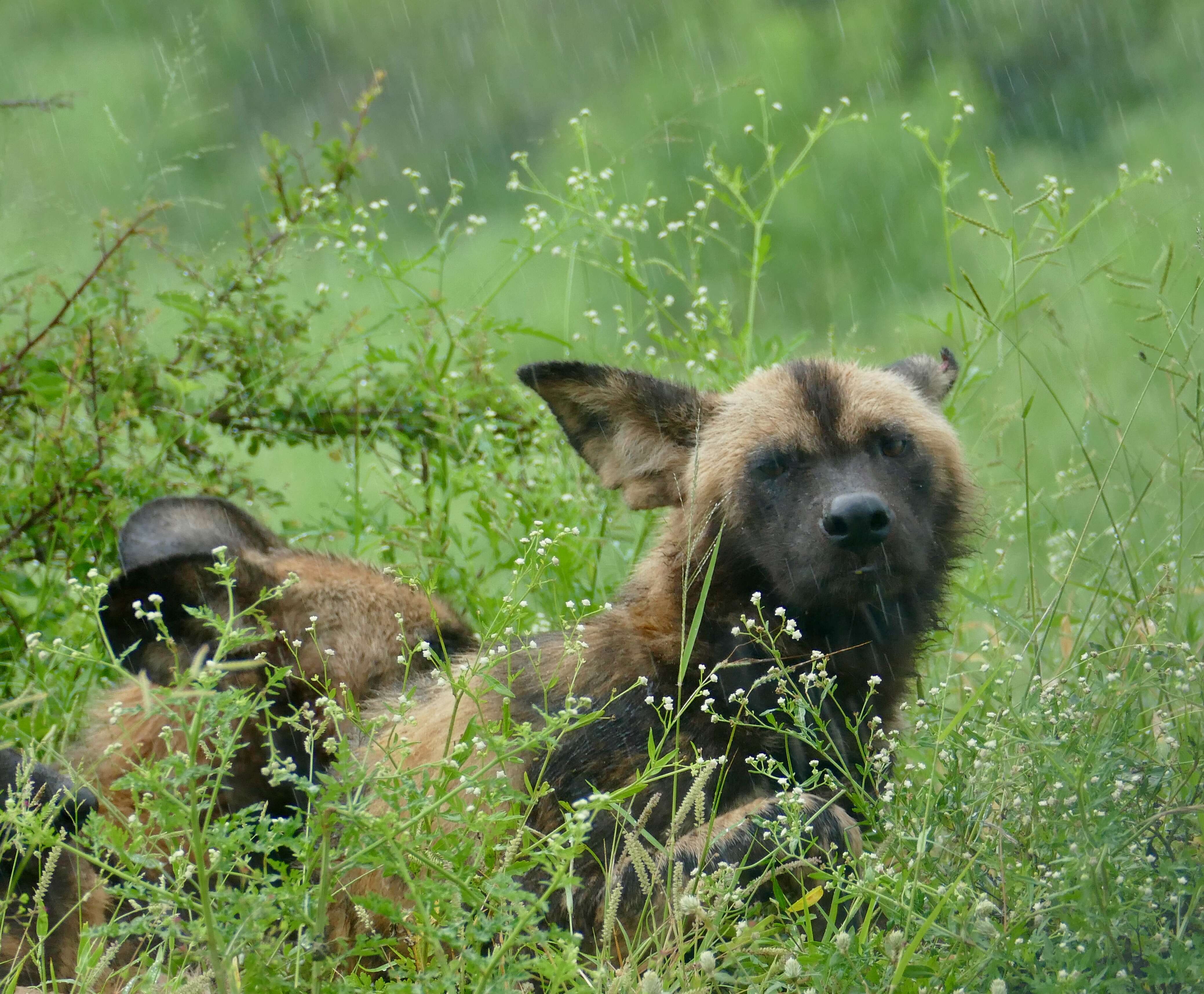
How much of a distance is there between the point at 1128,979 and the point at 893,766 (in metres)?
1.15

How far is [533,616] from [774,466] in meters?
0.80

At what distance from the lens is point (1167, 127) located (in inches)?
516

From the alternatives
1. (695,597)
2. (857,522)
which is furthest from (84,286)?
(857,522)

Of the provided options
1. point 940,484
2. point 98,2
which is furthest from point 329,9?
point 940,484

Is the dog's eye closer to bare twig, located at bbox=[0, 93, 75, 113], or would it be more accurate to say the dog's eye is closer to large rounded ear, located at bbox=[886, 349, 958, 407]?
large rounded ear, located at bbox=[886, 349, 958, 407]

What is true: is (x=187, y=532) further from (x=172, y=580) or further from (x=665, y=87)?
(x=665, y=87)

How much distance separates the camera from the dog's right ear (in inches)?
165

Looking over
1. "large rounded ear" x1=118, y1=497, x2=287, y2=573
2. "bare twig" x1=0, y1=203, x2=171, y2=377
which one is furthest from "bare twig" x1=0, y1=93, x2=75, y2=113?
"large rounded ear" x1=118, y1=497, x2=287, y2=573

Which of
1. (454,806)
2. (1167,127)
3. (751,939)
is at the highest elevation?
(454,806)

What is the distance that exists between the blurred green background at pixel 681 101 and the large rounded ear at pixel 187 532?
6100 mm

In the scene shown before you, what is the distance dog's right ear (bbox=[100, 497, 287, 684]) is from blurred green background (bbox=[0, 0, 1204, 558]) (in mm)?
6278

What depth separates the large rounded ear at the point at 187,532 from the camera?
13.8 ft

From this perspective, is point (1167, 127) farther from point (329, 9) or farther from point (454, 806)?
point (454, 806)

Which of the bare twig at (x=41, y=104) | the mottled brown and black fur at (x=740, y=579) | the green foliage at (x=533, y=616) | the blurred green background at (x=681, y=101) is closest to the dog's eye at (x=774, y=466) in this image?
the mottled brown and black fur at (x=740, y=579)
